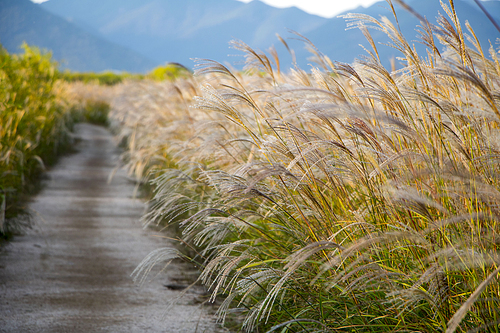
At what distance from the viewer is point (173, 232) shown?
12.0ft

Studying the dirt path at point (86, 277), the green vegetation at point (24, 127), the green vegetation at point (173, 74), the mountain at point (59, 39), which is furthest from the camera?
the mountain at point (59, 39)

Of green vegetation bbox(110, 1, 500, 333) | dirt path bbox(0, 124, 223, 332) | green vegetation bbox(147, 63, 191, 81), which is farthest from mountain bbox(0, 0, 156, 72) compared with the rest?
green vegetation bbox(110, 1, 500, 333)

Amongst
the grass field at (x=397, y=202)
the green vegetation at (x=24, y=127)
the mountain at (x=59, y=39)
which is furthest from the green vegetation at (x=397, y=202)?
the mountain at (x=59, y=39)

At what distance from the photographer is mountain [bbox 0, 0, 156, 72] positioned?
300 inches

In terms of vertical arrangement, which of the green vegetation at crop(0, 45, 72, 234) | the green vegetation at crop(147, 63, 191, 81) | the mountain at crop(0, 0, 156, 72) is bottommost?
the green vegetation at crop(0, 45, 72, 234)

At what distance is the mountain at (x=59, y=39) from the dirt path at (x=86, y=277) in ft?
9.72

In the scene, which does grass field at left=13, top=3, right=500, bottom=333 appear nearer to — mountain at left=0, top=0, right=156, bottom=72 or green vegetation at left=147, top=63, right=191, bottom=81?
green vegetation at left=147, top=63, right=191, bottom=81

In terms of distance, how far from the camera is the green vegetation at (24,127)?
11.7ft

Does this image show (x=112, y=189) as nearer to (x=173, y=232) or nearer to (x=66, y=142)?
(x=173, y=232)

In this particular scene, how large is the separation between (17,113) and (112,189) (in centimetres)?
159

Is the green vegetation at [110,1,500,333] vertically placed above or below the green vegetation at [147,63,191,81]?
below

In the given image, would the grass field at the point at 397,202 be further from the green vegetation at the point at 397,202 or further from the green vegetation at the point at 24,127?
the green vegetation at the point at 24,127

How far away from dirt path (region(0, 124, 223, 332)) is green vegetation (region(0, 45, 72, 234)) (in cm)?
37

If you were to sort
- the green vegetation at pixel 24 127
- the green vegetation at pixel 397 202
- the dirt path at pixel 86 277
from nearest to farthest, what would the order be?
the green vegetation at pixel 397 202 → the dirt path at pixel 86 277 → the green vegetation at pixel 24 127
